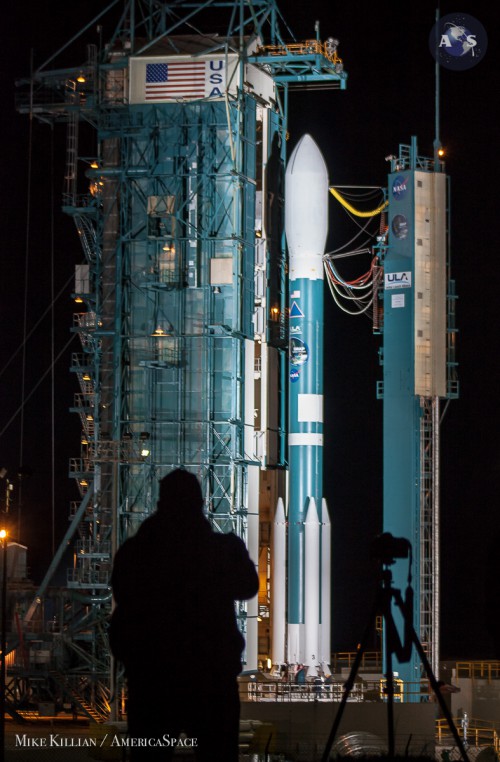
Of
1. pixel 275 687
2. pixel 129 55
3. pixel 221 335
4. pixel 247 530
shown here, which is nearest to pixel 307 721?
pixel 275 687

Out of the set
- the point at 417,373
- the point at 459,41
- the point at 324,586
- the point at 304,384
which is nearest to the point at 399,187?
the point at 417,373

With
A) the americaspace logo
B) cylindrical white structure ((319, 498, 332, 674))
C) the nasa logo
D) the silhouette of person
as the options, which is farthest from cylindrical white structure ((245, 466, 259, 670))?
the silhouette of person

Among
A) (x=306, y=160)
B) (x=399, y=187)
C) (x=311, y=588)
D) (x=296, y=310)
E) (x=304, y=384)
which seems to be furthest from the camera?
(x=399, y=187)

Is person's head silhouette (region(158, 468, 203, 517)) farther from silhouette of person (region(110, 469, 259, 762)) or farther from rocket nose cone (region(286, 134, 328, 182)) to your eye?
rocket nose cone (region(286, 134, 328, 182))

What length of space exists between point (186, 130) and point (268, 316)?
466cm

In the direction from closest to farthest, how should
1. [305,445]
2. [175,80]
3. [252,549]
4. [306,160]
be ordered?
[252,549] → [175,80] → [305,445] → [306,160]

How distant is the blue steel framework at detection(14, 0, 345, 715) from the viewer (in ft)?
101

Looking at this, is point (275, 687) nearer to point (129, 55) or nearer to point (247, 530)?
point (247, 530)

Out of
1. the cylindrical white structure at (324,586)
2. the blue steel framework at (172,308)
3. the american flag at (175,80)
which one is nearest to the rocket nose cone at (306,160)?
the blue steel framework at (172,308)

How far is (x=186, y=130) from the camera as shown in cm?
3123

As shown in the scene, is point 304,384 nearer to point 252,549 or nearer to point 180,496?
point 252,549

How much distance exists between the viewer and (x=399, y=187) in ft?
110

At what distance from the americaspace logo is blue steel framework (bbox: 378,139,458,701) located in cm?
643

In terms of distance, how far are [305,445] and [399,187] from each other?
258 inches
